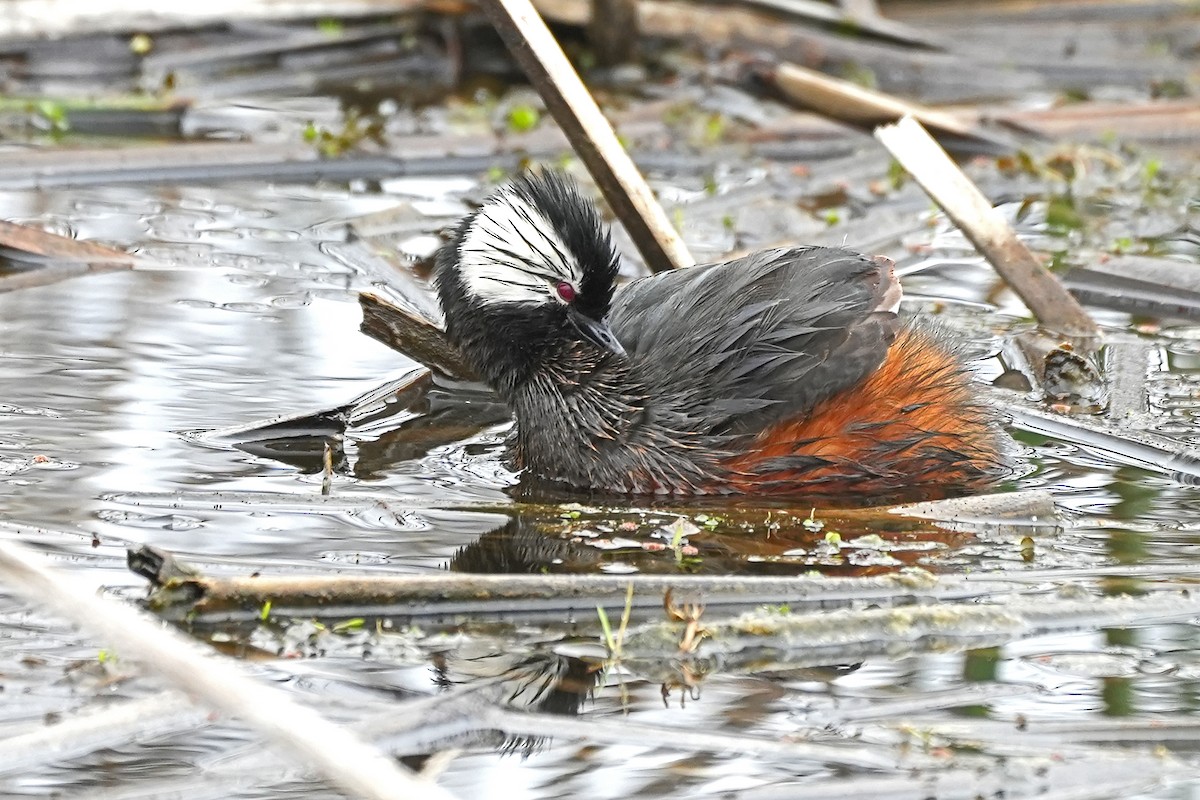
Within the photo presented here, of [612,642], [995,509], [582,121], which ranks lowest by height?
[612,642]

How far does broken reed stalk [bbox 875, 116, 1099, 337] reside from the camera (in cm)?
633

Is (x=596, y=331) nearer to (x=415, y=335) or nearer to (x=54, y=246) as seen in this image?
(x=415, y=335)

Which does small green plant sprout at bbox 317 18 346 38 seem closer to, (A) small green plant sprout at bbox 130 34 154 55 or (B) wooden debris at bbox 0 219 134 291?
(A) small green plant sprout at bbox 130 34 154 55

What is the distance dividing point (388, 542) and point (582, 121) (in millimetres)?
1933

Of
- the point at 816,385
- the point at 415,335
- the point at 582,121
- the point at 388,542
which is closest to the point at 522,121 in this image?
the point at 415,335

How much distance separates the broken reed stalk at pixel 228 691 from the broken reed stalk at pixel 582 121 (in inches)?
127

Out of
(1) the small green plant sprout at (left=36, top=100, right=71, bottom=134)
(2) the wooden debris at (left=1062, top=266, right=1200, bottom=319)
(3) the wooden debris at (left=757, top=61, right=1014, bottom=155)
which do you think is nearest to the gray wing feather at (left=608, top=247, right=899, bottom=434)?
(3) the wooden debris at (left=757, top=61, right=1014, bottom=155)

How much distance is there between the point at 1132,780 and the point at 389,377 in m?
3.62

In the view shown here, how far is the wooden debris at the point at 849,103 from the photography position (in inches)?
292

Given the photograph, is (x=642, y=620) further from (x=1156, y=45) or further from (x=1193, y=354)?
(x=1156, y=45)

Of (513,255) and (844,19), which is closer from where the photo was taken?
(513,255)

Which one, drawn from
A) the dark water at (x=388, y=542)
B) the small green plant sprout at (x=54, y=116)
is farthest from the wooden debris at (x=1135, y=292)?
the small green plant sprout at (x=54, y=116)

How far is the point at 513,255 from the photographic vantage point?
552 cm

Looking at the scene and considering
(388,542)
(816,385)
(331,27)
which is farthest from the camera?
(331,27)
